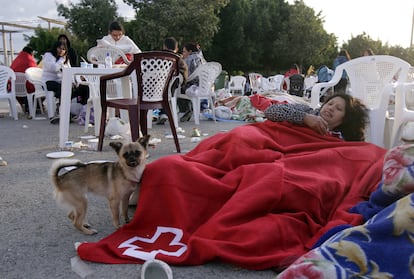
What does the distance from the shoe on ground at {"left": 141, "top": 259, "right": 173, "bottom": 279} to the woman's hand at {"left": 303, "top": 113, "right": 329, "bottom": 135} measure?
1481mm

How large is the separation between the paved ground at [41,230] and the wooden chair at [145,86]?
43cm

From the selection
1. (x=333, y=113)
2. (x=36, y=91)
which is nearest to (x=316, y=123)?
(x=333, y=113)

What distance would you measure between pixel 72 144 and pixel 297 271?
148 inches

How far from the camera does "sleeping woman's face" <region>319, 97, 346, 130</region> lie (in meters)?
2.87

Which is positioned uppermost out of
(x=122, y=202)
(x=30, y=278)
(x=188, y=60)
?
(x=188, y=60)

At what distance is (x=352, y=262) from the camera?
1.24 metres

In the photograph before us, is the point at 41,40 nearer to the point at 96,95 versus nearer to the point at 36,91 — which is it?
the point at 36,91

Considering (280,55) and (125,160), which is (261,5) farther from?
(125,160)

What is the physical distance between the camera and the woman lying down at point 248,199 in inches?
71.1

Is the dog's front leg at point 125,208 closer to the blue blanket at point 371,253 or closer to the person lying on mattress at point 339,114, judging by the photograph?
the person lying on mattress at point 339,114

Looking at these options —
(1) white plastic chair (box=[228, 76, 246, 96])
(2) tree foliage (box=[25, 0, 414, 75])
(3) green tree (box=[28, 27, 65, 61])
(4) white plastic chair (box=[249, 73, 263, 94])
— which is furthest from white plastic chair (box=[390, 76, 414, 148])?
(3) green tree (box=[28, 27, 65, 61])

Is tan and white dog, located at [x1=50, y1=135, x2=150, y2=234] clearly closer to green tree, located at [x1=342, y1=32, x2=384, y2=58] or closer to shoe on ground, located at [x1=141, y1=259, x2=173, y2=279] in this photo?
shoe on ground, located at [x1=141, y1=259, x2=173, y2=279]

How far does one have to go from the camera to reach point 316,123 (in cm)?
265

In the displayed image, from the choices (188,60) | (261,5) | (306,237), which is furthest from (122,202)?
(261,5)
